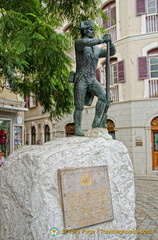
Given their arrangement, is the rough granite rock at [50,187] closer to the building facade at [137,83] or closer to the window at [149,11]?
the building facade at [137,83]

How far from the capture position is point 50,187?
295 centimetres

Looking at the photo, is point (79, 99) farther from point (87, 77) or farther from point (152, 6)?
point (152, 6)

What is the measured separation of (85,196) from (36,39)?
2806 millimetres

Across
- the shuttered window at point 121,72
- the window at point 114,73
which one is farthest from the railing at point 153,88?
the window at point 114,73

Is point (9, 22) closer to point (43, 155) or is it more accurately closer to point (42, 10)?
point (42, 10)

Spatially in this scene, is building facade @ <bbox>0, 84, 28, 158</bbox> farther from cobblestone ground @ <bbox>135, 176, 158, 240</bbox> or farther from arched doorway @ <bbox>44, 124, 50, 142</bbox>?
cobblestone ground @ <bbox>135, 176, 158, 240</bbox>

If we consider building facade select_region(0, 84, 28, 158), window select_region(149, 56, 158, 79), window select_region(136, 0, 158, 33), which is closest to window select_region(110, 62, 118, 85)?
window select_region(149, 56, 158, 79)

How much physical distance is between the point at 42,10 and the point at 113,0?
356 inches

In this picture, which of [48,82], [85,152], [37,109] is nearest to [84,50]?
[85,152]

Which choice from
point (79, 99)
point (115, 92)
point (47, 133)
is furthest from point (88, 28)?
point (47, 133)

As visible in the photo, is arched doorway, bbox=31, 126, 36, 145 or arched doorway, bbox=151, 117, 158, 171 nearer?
arched doorway, bbox=151, 117, 158, 171

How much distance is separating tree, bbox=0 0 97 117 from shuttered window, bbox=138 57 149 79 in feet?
18.0

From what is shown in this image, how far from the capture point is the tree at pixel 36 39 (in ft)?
14.2

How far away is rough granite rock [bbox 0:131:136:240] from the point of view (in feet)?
9.47
